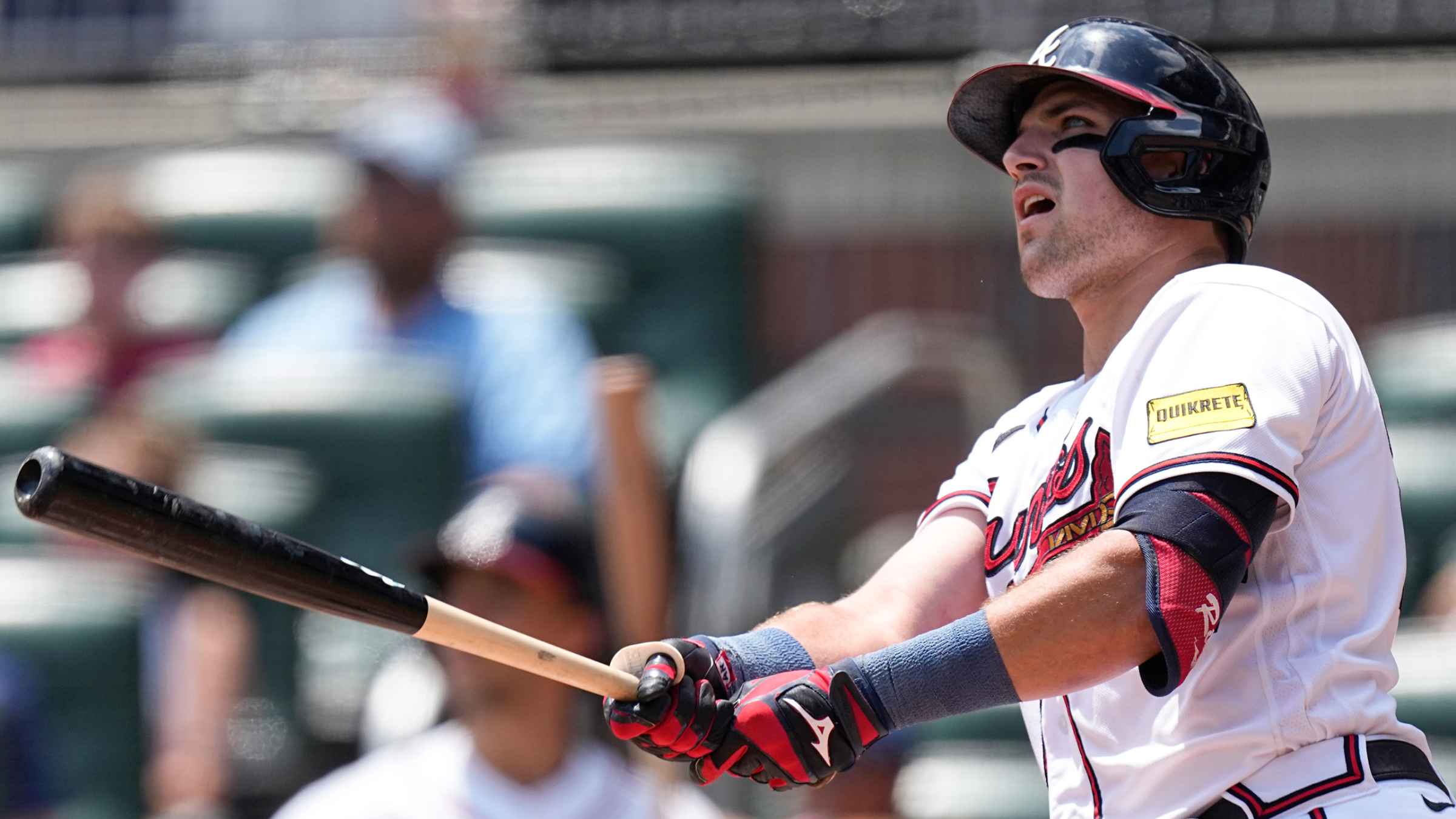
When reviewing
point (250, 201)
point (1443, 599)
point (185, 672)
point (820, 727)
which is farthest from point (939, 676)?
point (250, 201)

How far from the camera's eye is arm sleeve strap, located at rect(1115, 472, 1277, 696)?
1994 mm

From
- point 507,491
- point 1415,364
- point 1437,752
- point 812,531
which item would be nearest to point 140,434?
point 507,491

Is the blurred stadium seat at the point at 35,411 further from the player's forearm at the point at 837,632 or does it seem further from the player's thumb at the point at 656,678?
the player's thumb at the point at 656,678

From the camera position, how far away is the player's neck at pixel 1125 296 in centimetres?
246

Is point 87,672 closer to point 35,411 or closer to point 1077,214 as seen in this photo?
point 35,411

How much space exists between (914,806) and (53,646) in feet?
7.55

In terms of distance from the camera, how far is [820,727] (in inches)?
83.7

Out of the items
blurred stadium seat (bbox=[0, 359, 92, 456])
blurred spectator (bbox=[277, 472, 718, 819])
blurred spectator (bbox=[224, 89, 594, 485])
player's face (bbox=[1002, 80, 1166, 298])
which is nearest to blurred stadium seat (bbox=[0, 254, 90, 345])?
blurred stadium seat (bbox=[0, 359, 92, 456])

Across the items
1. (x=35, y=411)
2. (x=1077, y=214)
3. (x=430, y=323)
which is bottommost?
(x=35, y=411)

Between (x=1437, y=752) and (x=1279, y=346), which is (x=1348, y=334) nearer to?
(x=1279, y=346)

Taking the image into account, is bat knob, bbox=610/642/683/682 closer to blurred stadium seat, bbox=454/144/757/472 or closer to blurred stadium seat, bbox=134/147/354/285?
blurred stadium seat, bbox=454/144/757/472

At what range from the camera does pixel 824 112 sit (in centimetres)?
743

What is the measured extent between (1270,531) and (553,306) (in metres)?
3.86

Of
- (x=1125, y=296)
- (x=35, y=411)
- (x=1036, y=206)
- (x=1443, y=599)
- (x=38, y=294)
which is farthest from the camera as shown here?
(x=38, y=294)
